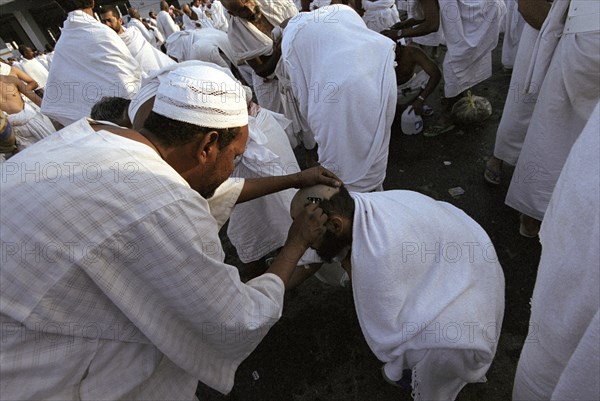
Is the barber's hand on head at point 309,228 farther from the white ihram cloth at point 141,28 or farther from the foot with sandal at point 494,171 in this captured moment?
the white ihram cloth at point 141,28

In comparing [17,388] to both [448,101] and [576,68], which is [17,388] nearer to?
[576,68]

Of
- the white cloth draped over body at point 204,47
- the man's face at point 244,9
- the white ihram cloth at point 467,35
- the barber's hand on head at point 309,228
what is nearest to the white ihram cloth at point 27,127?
Result: the white cloth draped over body at point 204,47

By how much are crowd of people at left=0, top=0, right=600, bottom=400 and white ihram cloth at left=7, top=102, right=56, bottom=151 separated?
8.67ft

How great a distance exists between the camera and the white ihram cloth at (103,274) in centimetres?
99

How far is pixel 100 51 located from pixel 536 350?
3965 mm

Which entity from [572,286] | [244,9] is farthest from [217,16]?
[572,286]

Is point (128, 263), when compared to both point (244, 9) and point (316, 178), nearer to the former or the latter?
point (316, 178)

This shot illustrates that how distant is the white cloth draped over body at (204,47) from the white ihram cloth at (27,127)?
7.03ft

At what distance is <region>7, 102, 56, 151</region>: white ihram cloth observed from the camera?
3928 millimetres

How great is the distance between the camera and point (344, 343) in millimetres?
2324

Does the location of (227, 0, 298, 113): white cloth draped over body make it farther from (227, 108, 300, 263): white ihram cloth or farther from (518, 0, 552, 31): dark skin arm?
(518, 0, 552, 31): dark skin arm

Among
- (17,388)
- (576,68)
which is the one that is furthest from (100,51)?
(576,68)

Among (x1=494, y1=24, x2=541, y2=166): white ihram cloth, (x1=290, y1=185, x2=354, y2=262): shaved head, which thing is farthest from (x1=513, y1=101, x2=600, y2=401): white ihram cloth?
(x1=494, y1=24, x2=541, y2=166): white ihram cloth

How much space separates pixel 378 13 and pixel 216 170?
13.6 ft
